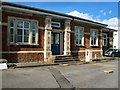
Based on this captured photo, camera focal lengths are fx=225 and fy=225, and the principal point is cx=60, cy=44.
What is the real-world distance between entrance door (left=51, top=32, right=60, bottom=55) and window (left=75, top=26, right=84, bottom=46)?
2.52 metres

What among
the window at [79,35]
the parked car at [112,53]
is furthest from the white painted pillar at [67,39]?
the parked car at [112,53]

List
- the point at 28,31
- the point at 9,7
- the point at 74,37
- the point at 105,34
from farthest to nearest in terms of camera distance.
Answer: the point at 105,34 → the point at 74,37 → the point at 28,31 → the point at 9,7

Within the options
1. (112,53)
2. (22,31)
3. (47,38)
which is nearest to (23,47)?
(22,31)

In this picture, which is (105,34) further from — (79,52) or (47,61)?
(47,61)

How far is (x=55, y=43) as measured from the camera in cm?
2139

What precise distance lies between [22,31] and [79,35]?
7.70 m

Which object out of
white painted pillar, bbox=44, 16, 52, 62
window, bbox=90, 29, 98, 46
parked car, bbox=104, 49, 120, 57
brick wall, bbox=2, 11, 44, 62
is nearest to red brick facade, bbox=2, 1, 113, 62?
brick wall, bbox=2, 11, 44, 62

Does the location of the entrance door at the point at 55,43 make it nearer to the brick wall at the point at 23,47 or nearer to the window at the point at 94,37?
the brick wall at the point at 23,47

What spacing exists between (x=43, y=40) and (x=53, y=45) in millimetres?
1860

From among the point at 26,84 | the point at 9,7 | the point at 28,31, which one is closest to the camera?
the point at 26,84

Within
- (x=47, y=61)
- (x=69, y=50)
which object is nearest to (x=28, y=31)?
(x=47, y=61)

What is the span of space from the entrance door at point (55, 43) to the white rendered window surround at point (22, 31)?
2.52 m

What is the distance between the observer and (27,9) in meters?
17.7

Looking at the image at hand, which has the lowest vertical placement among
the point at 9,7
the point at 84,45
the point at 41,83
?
the point at 41,83
